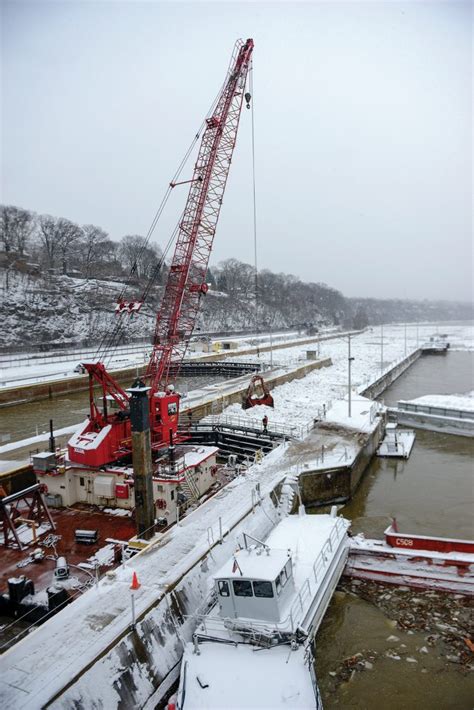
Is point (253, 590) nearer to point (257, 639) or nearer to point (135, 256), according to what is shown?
point (257, 639)

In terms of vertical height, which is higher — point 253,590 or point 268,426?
point 253,590

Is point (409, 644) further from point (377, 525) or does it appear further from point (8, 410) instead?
point (8, 410)

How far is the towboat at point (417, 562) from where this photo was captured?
1329cm

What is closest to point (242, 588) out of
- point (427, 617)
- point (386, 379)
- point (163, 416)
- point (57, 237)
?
point (427, 617)

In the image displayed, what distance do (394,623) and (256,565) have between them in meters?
4.97

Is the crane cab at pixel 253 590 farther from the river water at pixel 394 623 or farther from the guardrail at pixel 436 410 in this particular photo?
the guardrail at pixel 436 410

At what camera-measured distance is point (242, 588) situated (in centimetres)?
970

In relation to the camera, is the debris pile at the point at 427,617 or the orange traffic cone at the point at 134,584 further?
the debris pile at the point at 427,617

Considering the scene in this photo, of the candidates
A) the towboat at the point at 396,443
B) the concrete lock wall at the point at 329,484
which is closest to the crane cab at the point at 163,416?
the concrete lock wall at the point at 329,484

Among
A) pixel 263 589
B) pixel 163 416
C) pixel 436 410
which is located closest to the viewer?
pixel 263 589

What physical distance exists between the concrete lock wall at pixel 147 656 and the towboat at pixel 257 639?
Result: 1.44ft

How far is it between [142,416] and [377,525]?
33.1 ft

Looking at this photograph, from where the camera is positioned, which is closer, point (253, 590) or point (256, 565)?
point (253, 590)

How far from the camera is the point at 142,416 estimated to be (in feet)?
45.3
